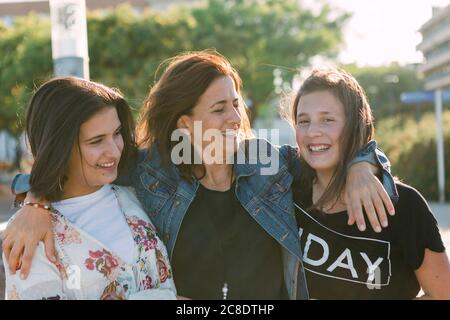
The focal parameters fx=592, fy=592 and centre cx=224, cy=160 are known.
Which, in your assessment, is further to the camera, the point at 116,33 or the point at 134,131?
the point at 116,33

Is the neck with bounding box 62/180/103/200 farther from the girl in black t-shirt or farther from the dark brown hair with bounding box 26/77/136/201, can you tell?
the girl in black t-shirt

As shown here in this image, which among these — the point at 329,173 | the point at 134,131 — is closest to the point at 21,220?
the point at 134,131

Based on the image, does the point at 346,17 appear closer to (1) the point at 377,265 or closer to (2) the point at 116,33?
(2) the point at 116,33

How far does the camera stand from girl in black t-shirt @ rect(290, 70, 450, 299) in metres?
2.30

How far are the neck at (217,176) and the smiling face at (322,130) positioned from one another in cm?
39

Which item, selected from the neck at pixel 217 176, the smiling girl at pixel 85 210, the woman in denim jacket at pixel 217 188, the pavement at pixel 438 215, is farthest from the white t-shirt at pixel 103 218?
the pavement at pixel 438 215

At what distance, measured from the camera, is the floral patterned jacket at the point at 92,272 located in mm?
2088

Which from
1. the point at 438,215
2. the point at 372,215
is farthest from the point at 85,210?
the point at 438,215

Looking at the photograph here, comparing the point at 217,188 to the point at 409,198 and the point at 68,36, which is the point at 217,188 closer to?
the point at 409,198

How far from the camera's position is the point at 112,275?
219cm

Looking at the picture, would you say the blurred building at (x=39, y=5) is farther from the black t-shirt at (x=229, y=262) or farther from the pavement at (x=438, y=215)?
the black t-shirt at (x=229, y=262)

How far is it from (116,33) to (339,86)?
604 inches

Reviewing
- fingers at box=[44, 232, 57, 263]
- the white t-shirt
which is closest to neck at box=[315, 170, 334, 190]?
the white t-shirt

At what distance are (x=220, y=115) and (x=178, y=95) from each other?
0.76 feet
